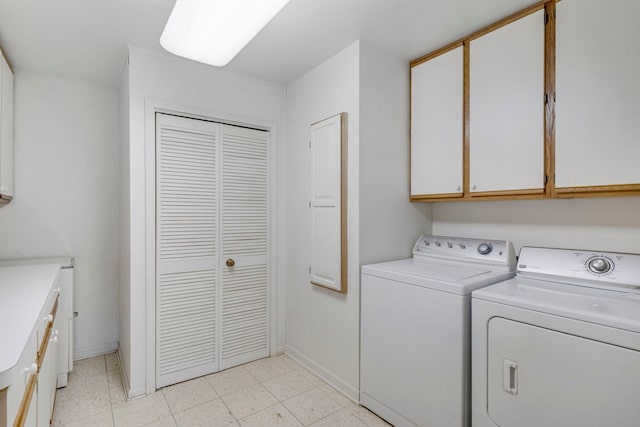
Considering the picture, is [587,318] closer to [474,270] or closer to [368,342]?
[474,270]

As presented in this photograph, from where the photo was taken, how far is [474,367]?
157 centimetres

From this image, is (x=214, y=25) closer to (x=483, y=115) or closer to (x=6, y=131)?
(x=483, y=115)

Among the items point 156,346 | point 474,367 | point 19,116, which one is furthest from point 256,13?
point 19,116

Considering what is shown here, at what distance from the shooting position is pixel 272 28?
79.5 inches

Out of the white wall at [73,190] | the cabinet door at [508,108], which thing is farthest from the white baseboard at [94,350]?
the cabinet door at [508,108]

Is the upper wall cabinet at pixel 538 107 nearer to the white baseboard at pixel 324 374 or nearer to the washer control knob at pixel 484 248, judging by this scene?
the washer control knob at pixel 484 248

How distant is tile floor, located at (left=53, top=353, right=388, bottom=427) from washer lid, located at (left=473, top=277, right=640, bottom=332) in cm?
109

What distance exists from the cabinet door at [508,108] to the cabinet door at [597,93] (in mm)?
101

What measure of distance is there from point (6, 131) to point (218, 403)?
238 centimetres

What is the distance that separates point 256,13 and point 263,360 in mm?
2509

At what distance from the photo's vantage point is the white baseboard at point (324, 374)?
2.20m

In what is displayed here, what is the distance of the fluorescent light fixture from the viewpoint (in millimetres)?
1421

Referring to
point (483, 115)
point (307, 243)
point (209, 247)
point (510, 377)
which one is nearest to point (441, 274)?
point (510, 377)

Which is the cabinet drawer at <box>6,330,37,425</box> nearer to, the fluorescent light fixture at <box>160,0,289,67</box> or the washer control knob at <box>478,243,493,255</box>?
the fluorescent light fixture at <box>160,0,289,67</box>
